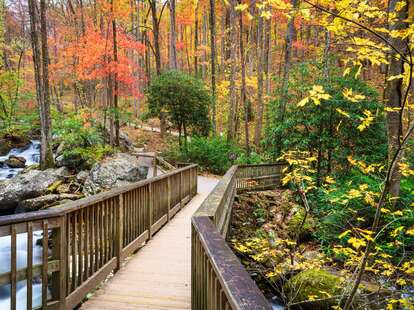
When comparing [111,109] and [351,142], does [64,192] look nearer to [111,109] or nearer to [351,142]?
[111,109]

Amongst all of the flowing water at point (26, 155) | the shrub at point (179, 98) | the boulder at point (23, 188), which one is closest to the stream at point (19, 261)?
the flowing water at point (26, 155)

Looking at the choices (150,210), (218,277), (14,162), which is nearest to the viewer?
(218,277)

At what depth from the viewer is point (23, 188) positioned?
11.9m

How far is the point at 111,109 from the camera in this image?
60.2 feet

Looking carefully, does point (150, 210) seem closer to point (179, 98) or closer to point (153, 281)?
point (153, 281)

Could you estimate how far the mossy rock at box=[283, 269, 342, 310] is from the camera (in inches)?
237

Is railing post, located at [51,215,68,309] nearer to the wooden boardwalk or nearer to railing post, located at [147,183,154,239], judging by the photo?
the wooden boardwalk

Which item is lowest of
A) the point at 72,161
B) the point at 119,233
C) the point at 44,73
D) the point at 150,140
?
the point at 119,233

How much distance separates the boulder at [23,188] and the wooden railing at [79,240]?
629 centimetres

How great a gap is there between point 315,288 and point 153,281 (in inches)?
126

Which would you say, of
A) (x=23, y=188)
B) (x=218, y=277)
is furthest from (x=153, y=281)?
(x=23, y=188)

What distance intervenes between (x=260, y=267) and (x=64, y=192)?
7.91 meters

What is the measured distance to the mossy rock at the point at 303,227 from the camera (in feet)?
31.8

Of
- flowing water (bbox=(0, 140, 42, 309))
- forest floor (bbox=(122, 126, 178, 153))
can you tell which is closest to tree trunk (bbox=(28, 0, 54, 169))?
flowing water (bbox=(0, 140, 42, 309))
